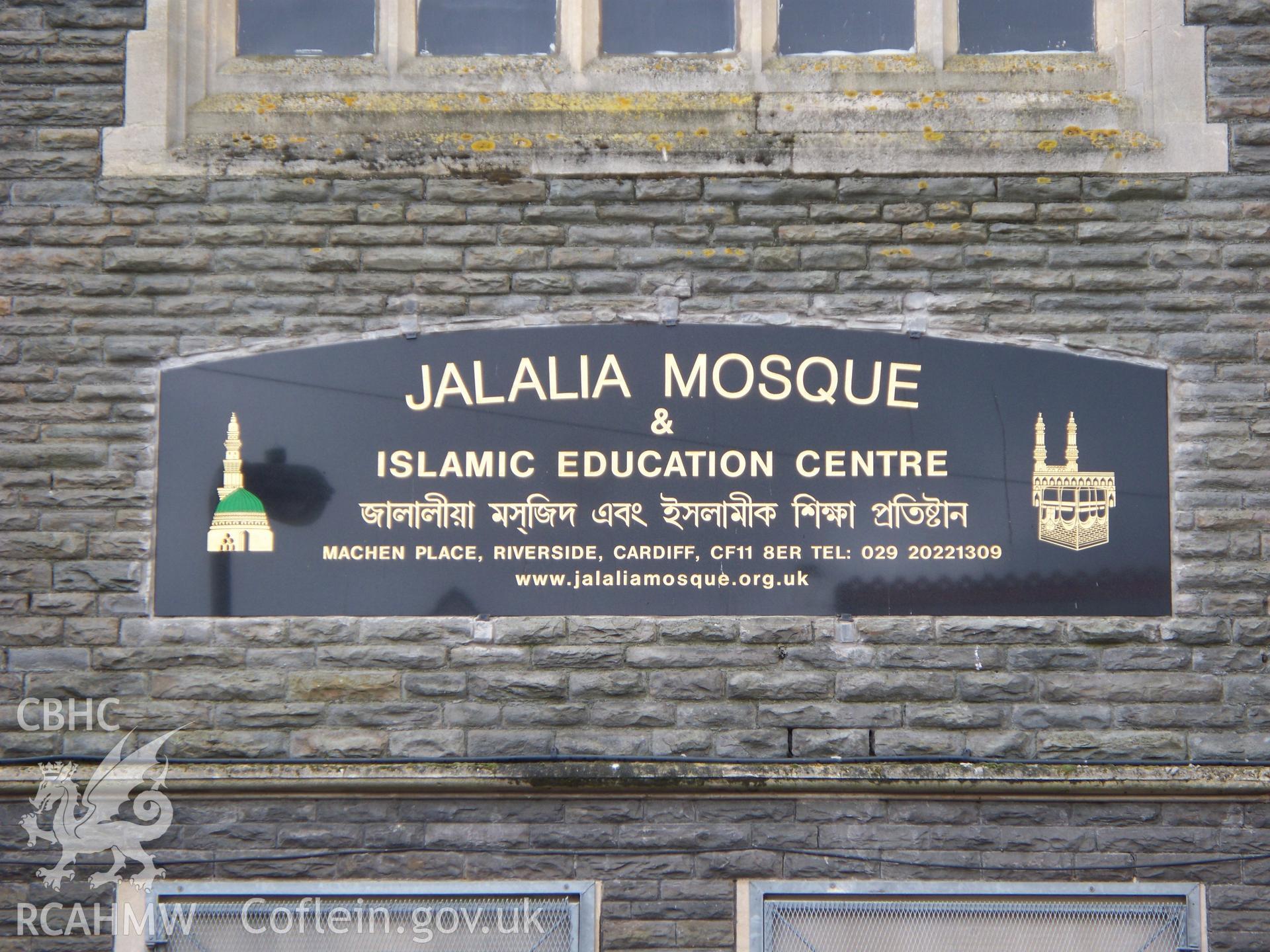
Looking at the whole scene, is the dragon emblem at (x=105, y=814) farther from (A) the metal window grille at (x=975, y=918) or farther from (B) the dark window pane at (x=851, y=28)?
(B) the dark window pane at (x=851, y=28)

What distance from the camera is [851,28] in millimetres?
5465

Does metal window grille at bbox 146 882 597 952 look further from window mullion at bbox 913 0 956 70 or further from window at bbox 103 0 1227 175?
window mullion at bbox 913 0 956 70

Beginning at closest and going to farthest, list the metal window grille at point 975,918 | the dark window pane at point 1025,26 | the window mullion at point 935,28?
the metal window grille at point 975,918, the window mullion at point 935,28, the dark window pane at point 1025,26

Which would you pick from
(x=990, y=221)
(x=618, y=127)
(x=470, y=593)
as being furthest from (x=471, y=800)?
(x=990, y=221)

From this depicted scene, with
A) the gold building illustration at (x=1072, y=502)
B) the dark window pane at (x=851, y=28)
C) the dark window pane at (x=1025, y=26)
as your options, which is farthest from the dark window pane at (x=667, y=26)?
the gold building illustration at (x=1072, y=502)

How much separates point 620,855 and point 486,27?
3.73 m

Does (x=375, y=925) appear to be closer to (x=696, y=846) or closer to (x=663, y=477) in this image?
(x=696, y=846)

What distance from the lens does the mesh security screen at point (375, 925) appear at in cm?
484

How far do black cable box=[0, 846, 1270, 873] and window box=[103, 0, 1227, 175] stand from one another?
9.45 feet

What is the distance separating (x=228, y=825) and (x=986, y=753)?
10.2 ft

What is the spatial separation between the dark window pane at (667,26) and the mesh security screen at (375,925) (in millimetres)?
3764

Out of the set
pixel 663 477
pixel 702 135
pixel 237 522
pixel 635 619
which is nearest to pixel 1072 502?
pixel 663 477

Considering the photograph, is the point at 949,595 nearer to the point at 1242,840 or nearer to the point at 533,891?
the point at 1242,840

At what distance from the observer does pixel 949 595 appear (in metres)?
4.97
